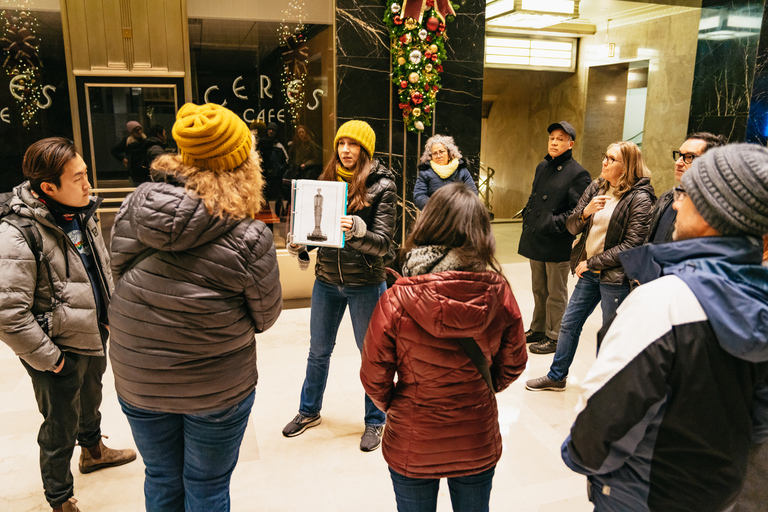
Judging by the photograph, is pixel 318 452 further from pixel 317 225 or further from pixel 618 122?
pixel 618 122

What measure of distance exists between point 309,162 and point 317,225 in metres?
3.39

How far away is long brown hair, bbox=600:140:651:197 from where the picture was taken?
3.50 meters

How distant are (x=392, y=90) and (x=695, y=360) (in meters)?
5.19

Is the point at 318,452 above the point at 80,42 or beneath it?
beneath

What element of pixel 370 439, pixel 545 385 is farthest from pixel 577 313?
pixel 370 439

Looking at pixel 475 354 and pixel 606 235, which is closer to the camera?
pixel 475 354

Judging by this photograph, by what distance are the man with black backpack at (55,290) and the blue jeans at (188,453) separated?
671 millimetres

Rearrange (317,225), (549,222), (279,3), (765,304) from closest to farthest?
(765,304)
(317,225)
(549,222)
(279,3)

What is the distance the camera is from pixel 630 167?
351 centimetres

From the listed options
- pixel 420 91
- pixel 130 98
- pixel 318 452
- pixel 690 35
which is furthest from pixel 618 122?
pixel 318 452

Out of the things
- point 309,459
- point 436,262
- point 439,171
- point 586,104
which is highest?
point 586,104

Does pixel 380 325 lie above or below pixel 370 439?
above

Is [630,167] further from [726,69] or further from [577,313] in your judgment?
[726,69]

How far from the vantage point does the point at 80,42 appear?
5.34m
